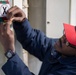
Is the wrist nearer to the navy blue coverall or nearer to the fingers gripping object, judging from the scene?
the navy blue coverall

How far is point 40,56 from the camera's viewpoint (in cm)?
117

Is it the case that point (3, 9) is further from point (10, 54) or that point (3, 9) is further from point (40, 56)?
point (40, 56)

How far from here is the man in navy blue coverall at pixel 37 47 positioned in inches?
35.7

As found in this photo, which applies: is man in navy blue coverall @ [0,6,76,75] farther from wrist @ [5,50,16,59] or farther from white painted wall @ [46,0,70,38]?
white painted wall @ [46,0,70,38]

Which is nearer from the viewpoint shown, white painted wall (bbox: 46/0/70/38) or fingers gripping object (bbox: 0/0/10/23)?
fingers gripping object (bbox: 0/0/10/23)

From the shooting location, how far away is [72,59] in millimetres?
985

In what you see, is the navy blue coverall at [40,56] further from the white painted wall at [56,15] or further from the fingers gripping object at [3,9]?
the white painted wall at [56,15]

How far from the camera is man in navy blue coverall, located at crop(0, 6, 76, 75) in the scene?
0.91 meters

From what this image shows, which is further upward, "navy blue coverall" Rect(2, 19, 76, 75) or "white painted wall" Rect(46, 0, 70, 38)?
"white painted wall" Rect(46, 0, 70, 38)

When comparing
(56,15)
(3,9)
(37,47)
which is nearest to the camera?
(3,9)

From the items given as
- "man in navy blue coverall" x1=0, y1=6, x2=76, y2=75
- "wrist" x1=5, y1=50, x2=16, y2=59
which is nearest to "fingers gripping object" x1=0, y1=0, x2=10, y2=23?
"man in navy blue coverall" x1=0, y1=6, x2=76, y2=75

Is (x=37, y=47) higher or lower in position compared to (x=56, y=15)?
lower

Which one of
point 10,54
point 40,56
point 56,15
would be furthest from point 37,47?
point 56,15

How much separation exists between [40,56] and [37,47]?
0.18 ft
